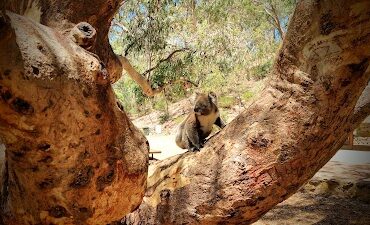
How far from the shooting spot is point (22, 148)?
1334mm

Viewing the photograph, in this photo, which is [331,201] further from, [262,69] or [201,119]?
[262,69]

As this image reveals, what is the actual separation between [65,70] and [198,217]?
1.24 metres

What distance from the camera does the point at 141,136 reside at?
180 cm

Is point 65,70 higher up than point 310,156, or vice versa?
point 65,70

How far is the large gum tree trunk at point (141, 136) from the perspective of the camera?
1263 mm

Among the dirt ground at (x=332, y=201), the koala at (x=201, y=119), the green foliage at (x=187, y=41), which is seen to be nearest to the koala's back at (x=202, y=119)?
the koala at (x=201, y=119)

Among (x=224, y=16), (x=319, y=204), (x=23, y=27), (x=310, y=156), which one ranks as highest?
(x=224, y=16)

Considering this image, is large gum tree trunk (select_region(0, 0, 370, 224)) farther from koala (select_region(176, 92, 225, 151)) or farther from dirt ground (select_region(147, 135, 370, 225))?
dirt ground (select_region(147, 135, 370, 225))

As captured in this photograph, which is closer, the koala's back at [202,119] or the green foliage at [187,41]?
the koala's back at [202,119]

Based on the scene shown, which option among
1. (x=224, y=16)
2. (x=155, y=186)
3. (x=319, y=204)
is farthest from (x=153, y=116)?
(x=155, y=186)

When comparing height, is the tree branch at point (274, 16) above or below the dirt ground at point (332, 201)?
above

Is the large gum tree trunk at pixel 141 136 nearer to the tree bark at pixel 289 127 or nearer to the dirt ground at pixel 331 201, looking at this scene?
the tree bark at pixel 289 127

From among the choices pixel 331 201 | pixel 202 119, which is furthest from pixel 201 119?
pixel 331 201

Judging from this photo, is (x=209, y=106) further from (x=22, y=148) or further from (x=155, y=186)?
(x=22, y=148)
